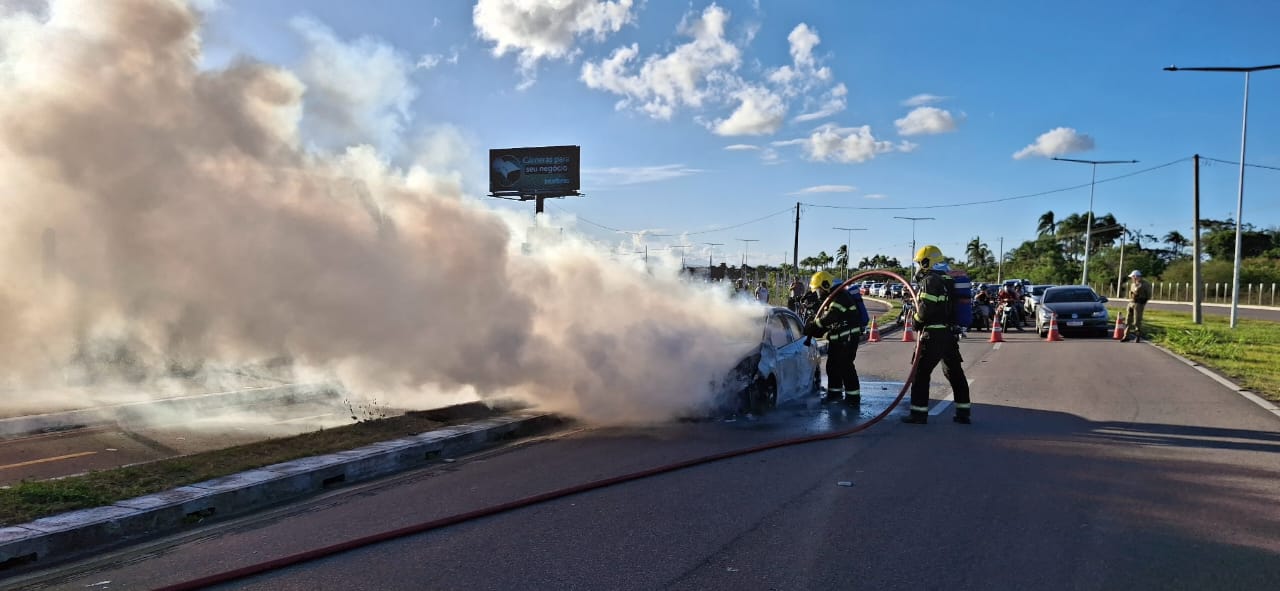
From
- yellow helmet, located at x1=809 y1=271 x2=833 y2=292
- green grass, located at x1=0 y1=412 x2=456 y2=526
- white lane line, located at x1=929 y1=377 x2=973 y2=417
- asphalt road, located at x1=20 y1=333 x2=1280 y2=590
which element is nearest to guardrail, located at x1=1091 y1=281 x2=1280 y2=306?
white lane line, located at x1=929 y1=377 x2=973 y2=417

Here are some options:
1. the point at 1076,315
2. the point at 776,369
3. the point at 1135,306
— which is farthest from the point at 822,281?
the point at 1076,315

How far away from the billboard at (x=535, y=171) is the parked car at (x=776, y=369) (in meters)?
30.9

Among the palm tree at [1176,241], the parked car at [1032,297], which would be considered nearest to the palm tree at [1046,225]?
the palm tree at [1176,241]

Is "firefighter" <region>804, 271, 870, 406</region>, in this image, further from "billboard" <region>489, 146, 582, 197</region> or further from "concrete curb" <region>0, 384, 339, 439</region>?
"billboard" <region>489, 146, 582, 197</region>

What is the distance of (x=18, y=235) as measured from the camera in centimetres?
723

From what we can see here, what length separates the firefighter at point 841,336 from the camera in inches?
412

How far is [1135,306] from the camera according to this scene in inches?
835

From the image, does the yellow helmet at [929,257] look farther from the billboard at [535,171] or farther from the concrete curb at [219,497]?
the billboard at [535,171]

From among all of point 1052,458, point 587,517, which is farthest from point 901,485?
point 587,517

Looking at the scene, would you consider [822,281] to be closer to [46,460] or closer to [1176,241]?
[46,460]

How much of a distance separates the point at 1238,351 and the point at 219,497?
20.1 meters

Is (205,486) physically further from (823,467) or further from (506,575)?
(823,467)

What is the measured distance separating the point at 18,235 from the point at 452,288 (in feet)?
12.8

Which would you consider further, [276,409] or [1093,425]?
[276,409]
